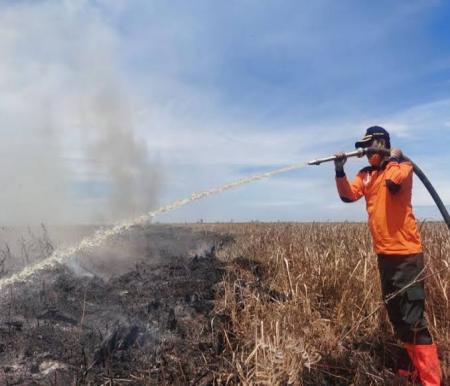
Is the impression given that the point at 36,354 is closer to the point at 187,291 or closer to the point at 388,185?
the point at 187,291

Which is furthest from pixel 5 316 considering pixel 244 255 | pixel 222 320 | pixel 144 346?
pixel 244 255

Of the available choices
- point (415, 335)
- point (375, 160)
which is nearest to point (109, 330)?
point (415, 335)

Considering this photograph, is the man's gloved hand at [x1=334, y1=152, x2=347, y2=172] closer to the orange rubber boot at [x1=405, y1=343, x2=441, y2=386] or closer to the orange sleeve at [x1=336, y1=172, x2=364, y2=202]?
the orange sleeve at [x1=336, y1=172, x2=364, y2=202]

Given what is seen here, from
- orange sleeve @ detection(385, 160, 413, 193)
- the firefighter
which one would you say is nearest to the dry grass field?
the firefighter

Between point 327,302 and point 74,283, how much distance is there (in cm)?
403

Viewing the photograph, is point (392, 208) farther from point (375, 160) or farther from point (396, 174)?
point (375, 160)

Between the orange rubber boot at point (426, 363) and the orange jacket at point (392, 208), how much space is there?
0.88 m

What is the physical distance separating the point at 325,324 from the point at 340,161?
1.72m

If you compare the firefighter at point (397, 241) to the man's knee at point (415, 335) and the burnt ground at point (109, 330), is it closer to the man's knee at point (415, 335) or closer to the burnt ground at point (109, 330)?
the man's knee at point (415, 335)

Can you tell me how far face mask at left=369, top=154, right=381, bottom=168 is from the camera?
494cm

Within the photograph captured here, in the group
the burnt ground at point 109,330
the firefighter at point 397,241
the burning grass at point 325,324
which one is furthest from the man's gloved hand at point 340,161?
the burnt ground at point 109,330

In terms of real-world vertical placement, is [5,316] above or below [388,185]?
below

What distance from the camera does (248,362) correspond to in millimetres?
4227

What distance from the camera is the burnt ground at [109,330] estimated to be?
14.9 feet
